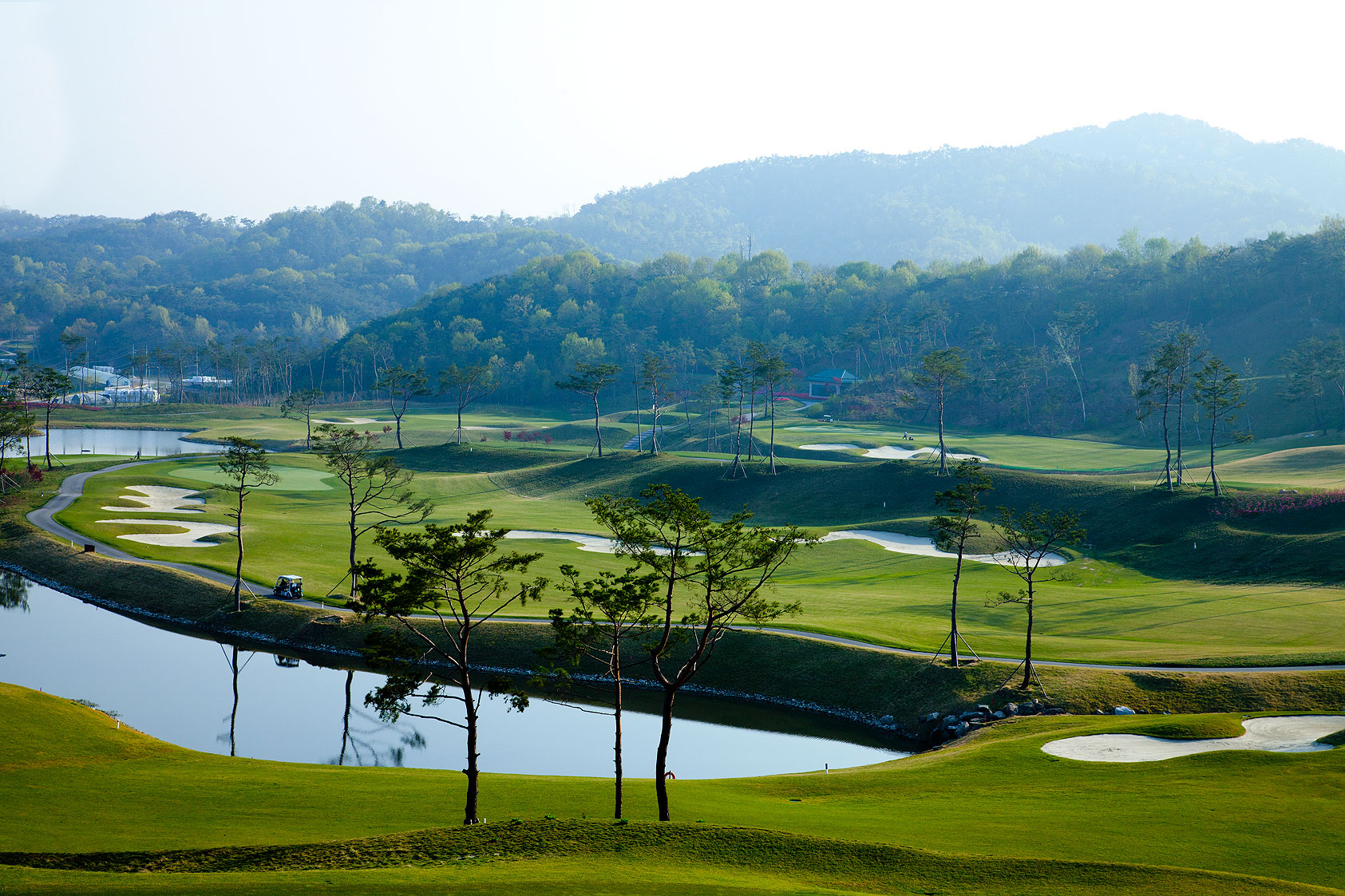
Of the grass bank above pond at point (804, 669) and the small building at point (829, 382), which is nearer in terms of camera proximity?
the grass bank above pond at point (804, 669)

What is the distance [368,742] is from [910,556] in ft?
120

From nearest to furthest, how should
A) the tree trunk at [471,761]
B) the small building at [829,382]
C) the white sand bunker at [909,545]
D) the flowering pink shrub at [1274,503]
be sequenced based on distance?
1. the tree trunk at [471,761]
2. the flowering pink shrub at [1274,503]
3. the white sand bunker at [909,545]
4. the small building at [829,382]

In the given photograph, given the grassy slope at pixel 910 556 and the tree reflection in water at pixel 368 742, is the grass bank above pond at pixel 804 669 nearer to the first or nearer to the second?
the grassy slope at pixel 910 556

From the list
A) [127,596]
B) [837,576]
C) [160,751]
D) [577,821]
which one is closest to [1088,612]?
[837,576]

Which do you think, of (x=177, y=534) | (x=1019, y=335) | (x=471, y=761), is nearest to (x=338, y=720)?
(x=471, y=761)

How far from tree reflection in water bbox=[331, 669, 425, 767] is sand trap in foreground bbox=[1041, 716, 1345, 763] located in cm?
2228

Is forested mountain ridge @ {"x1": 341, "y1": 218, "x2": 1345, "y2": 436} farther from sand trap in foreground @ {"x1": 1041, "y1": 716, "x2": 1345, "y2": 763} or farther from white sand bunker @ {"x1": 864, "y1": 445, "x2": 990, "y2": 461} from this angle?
sand trap in foreground @ {"x1": 1041, "y1": 716, "x2": 1345, "y2": 763}

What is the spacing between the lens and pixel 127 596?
53531mm

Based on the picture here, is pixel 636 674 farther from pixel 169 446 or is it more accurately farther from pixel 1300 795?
pixel 169 446

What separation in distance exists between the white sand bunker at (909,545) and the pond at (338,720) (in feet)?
81.9

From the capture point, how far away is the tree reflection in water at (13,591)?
175ft

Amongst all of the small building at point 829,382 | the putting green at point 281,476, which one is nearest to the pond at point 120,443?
the putting green at point 281,476

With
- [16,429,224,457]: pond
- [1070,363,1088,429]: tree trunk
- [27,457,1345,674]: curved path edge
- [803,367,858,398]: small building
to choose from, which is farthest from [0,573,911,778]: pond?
[803,367,858,398]: small building

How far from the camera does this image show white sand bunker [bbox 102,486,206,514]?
233 feet
